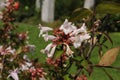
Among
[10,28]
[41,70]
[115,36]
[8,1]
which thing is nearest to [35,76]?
[41,70]

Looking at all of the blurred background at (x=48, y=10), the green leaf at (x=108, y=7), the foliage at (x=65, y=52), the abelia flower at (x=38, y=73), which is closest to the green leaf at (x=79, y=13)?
the foliage at (x=65, y=52)

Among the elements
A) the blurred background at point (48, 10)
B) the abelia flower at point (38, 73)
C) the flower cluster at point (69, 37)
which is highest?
the flower cluster at point (69, 37)

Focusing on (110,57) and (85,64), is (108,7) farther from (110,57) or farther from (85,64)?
(85,64)

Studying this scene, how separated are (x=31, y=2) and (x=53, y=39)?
54.1 ft

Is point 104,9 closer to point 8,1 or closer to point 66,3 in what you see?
point 8,1

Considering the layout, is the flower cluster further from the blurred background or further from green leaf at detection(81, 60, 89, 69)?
the blurred background

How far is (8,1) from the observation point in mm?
3285

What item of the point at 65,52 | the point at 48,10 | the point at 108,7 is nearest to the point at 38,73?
the point at 65,52

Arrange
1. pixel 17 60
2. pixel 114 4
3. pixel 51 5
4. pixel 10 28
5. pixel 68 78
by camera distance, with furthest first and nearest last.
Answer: pixel 51 5 < pixel 10 28 < pixel 17 60 < pixel 68 78 < pixel 114 4

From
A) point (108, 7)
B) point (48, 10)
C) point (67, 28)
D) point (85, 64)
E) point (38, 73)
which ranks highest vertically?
point (108, 7)

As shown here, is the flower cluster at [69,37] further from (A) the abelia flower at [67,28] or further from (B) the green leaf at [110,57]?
(B) the green leaf at [110,57]

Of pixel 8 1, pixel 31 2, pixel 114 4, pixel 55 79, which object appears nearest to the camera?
pixel 114 4

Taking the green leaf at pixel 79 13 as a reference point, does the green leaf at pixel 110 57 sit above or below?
below

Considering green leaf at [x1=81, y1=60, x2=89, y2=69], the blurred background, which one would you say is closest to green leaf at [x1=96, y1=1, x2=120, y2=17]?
green leaf at [x1=81, y1=60, x2=89, y2=69]
